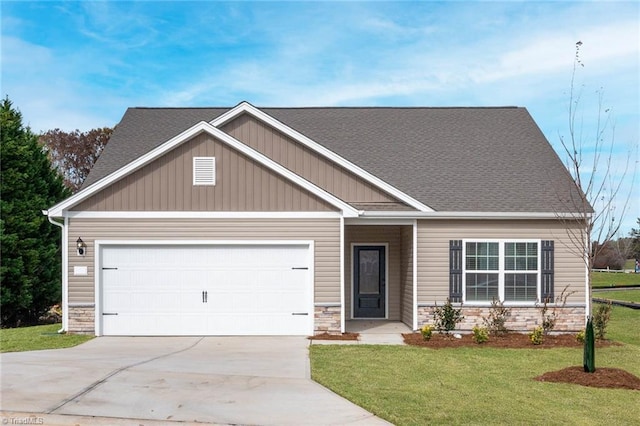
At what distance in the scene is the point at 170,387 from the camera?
9117mm

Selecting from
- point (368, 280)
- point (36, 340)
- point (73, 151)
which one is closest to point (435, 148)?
point (368, 280)

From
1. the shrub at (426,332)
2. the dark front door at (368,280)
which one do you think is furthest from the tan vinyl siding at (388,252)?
the shrub at (426,332)

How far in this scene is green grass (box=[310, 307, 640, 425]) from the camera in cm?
792

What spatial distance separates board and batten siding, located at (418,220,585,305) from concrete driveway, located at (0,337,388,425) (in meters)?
4.35

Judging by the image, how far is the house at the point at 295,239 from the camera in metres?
14.8

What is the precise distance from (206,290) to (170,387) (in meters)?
5.88

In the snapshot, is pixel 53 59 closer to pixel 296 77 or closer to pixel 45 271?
pixel 45 271

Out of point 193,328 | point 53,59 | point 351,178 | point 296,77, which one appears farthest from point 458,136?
point 53,59

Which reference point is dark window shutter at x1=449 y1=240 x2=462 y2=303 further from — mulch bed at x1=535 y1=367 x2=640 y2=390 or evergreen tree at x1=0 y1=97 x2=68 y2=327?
evergreen tree at x1=0 y1=97 x2=68 y2=327

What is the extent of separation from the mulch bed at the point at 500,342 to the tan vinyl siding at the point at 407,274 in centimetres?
140

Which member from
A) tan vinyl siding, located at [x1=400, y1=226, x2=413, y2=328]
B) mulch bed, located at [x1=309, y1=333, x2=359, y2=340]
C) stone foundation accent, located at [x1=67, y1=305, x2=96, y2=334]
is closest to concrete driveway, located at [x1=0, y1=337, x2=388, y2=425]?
mulch bed, located at [x1=309, y1=333, x2=359, y2=340]

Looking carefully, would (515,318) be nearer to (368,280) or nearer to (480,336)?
(480,336)

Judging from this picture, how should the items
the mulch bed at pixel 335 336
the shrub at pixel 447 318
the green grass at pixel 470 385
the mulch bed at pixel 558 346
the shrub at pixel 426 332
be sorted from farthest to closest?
the shrub at pixel 447 318, the mulch bed at pixel 335 336, the shrub at pixel 426 332, the mulch bed at pixel 558 346, the green grass at pixel 470 385

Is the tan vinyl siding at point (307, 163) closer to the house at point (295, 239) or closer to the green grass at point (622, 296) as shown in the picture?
the house at point (295, 239)
